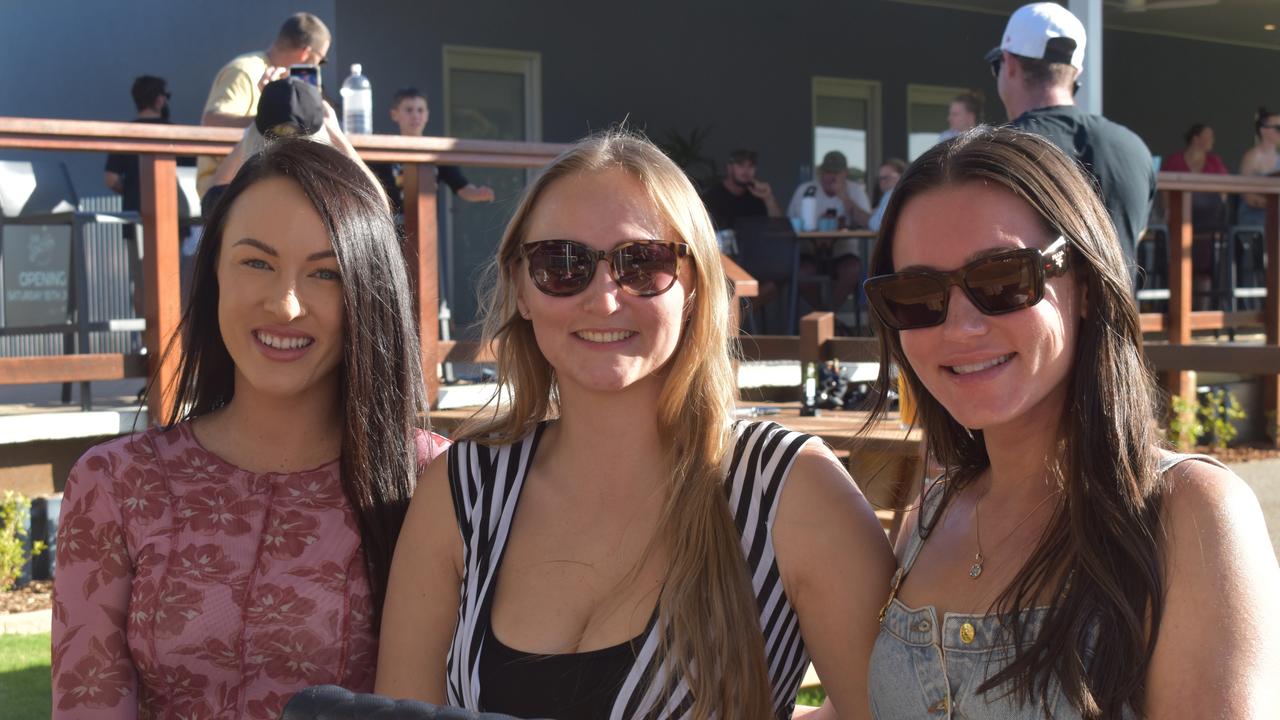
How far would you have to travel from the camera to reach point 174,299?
4.81 meters

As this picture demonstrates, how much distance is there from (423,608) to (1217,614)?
1.15m

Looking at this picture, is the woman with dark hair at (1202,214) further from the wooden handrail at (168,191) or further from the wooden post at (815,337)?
the wooden handrail at (168,191)

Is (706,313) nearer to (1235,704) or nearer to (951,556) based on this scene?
(951,556)

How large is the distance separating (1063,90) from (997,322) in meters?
2.81

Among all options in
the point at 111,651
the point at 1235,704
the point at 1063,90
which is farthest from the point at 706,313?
the point at 1063,90

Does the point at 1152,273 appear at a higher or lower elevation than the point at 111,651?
higher

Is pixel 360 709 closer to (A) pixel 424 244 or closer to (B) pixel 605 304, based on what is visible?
(B) pixel 605 304

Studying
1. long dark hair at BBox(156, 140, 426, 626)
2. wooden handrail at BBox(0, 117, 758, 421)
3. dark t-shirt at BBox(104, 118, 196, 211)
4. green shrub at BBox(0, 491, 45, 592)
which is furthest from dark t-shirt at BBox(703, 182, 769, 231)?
long dark hair at BBox(156, 140, 426, 626)

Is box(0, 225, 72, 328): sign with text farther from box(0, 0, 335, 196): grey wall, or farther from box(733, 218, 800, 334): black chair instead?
box(733, 218, 800, 334): black chair

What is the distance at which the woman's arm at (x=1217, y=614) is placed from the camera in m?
1.44

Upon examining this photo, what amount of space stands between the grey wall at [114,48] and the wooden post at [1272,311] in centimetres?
638

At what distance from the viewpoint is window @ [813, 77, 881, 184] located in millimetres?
13203

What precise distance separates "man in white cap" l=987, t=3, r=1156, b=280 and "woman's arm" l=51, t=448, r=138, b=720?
277 centimetres

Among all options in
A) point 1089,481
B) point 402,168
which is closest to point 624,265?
point 1089,481
